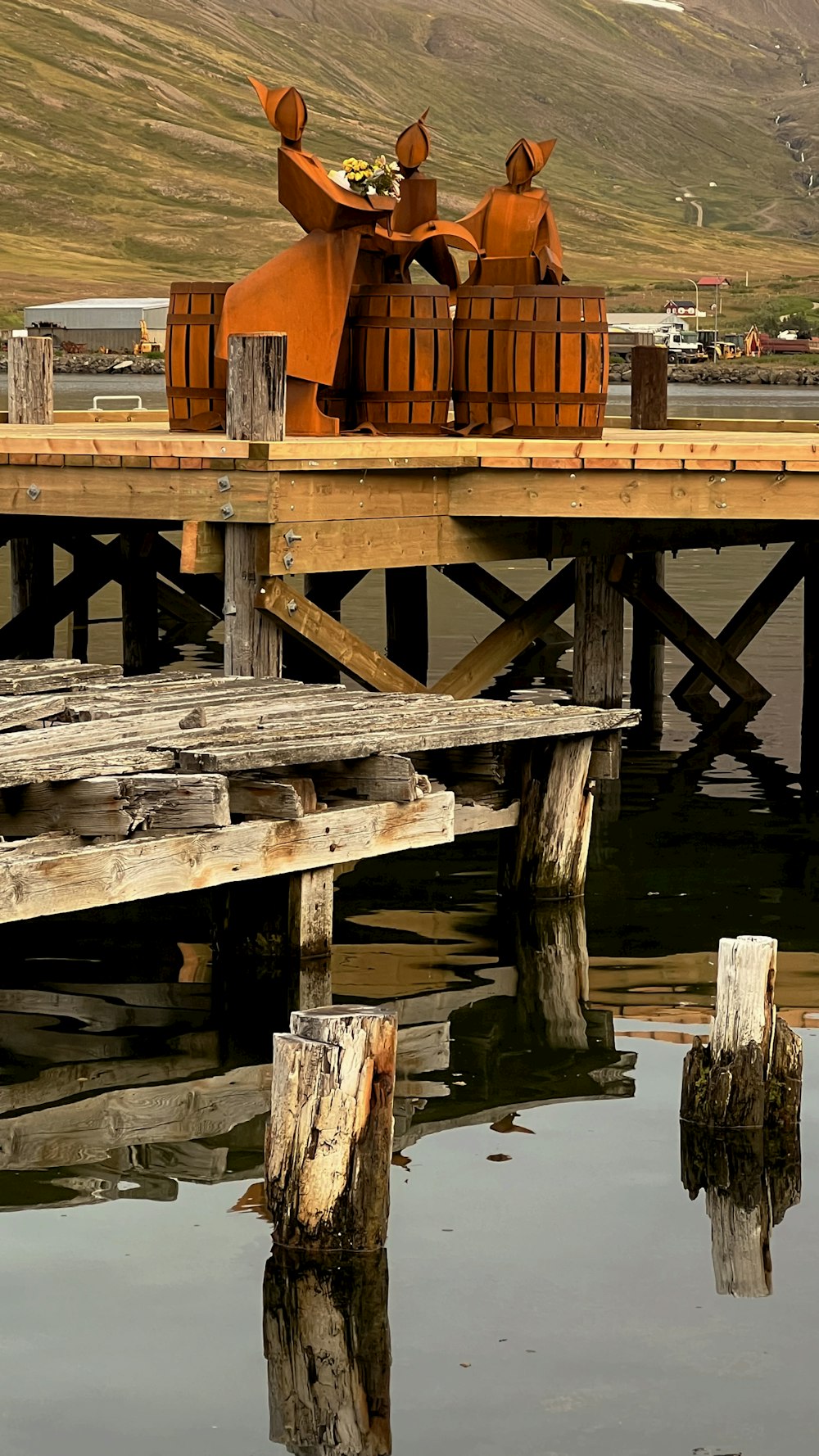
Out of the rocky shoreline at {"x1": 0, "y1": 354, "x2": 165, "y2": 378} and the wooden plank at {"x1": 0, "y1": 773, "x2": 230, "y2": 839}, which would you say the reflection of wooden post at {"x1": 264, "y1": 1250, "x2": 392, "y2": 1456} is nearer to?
the wooden plank at {"x1": 0, "y1": 773, "x2": 230, "y2": 839}

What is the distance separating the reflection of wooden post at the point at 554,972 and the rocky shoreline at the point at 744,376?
83590mm

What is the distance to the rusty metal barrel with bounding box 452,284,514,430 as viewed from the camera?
43.0 ft

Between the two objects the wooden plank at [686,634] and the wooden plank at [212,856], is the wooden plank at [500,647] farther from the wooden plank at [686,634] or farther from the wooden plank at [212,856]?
the wooden plank at [212,856]

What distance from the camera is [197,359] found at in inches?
516

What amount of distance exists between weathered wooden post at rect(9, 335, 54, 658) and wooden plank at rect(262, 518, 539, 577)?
3.31 meters

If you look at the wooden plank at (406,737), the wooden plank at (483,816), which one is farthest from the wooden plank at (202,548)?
the wooden plank at (483,816)

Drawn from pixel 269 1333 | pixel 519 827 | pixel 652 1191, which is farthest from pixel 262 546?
pixel 269 1333

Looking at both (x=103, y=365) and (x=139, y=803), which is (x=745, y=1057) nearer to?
(x=139, y=803)

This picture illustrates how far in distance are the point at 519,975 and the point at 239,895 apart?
46.2 inches

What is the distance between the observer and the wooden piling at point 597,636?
13133 mm

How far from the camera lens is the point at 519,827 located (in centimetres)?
991

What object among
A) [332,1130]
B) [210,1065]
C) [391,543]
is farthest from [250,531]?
[332,1130]

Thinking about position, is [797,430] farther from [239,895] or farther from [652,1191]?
[652,1191]

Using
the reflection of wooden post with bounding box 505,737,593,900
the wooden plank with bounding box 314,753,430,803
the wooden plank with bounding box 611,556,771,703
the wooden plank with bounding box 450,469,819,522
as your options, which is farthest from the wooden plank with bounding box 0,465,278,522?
the wooden plank with bounding box 611,556,771,703
